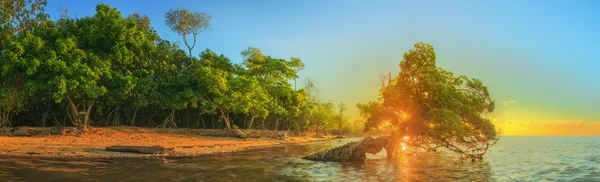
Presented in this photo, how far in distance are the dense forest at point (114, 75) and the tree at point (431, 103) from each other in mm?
27818

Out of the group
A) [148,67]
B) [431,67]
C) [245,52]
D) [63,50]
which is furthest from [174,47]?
[431,67]

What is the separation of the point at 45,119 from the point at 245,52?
35.7 m

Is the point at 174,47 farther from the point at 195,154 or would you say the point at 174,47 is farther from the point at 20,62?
the point at 195,154

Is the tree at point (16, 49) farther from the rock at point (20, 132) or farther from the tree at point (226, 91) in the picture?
the tree at point (226, 91)

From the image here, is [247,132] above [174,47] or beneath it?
beneath

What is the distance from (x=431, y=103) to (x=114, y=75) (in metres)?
32.8

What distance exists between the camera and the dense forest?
34812 mm

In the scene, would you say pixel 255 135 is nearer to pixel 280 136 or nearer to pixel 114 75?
pixel 280 136

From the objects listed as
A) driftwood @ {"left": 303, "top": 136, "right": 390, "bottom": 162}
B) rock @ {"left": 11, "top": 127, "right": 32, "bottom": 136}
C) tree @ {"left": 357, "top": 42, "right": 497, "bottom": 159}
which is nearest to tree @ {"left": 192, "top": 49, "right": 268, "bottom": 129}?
rock @ {"left": 11, "top": 127, "right": 32, "bottom": 136}

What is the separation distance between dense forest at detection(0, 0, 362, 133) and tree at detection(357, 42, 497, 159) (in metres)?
27.8

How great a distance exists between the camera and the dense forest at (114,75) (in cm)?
3481

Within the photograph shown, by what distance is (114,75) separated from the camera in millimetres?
40438

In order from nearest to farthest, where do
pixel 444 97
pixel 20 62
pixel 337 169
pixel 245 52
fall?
pixel 337 169, pixel 444 97, pixel 20 62, pixel 245 52

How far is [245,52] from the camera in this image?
7531cm
